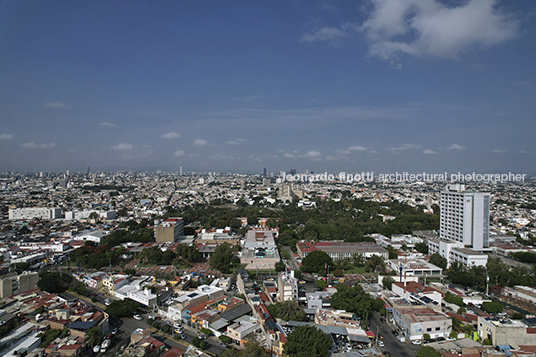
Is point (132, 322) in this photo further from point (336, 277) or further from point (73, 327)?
point (336, 277)

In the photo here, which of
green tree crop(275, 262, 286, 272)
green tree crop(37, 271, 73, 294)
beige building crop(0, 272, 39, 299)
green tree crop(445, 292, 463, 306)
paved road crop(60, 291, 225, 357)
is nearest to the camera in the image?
paved road crop(60, 291, 225, 357)

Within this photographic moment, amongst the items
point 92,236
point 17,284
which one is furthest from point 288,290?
point 92,236

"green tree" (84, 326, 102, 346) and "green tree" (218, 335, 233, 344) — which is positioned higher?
"green tree" (84, 326, 102, 346)

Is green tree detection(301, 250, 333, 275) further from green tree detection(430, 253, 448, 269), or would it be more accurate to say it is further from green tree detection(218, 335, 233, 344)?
green tree detection(218, 335, 233, 344)

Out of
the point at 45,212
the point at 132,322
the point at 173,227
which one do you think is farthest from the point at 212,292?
the point at 45,212

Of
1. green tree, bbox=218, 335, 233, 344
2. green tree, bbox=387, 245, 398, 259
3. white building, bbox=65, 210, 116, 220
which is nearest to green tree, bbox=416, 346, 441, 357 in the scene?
green tree, bbox=218, 335, 233, 344

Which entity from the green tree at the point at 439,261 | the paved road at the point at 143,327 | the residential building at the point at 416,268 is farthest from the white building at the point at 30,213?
the green tree at the point at 439,261

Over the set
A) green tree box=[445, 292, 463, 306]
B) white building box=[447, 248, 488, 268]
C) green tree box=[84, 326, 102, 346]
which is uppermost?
white building box=[447, 248, 488, 268]

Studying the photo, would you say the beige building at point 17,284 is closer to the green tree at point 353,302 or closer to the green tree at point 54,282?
the green tree at point 54,282
